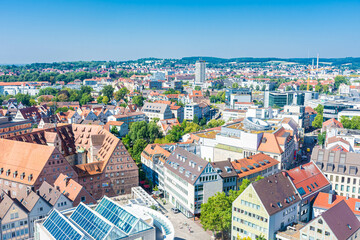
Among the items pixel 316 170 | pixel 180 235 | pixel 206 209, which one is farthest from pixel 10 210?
pixel 316 170

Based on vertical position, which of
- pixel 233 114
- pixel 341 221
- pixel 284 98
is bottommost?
pixel 233 114

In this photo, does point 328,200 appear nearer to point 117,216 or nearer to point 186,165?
point 186,165

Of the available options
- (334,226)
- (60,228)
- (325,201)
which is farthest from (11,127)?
(334,226)

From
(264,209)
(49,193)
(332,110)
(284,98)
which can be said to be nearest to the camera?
(264,209)

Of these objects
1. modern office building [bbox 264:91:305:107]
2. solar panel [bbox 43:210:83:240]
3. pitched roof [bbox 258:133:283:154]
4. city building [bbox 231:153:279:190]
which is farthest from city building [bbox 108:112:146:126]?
solar panel [bbox 43:210:83:240]

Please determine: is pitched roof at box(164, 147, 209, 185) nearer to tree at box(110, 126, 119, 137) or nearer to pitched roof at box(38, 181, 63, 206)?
pitched roof at box(38, 181, 63, 206)

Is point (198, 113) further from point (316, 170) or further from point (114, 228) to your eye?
point (114, 228)

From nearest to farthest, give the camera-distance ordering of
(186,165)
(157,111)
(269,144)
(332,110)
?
(186,165) → (269,144) → (332,110) → (157,111)
